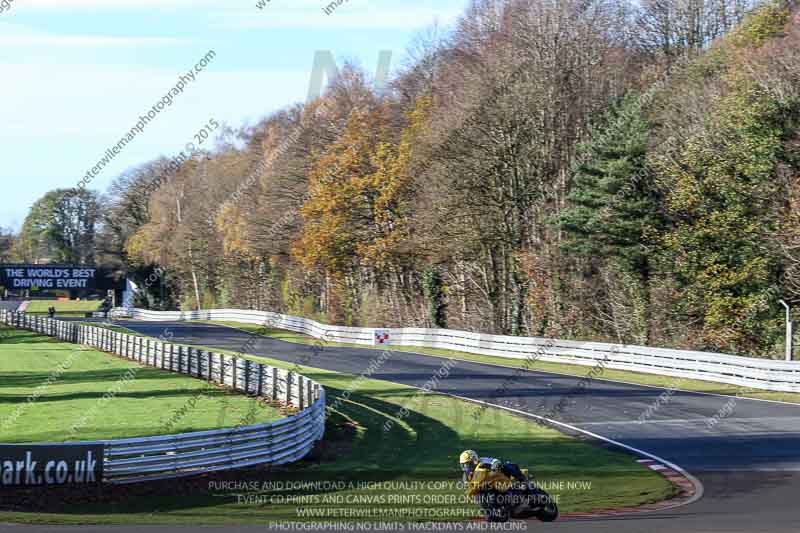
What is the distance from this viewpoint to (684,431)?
24172 millimetres

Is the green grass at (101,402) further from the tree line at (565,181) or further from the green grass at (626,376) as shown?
the tree line at (565,181)

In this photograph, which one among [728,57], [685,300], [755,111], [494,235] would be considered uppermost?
[728,57]

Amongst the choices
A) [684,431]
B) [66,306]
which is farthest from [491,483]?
[66,306]

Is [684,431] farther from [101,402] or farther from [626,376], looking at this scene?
[101,402]

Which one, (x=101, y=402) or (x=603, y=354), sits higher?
(x=603, y=354)

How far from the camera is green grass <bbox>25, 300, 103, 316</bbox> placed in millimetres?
101225

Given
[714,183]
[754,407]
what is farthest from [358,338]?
[754,407]

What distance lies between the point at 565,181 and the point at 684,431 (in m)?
27.6

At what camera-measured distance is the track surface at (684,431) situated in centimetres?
1498

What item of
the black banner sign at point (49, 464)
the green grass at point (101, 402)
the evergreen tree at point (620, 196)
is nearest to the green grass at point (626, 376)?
the evergreen tree at point (620, 196)

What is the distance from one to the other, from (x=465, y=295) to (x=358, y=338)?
7.11m

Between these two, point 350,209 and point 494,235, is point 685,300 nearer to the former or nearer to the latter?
point 494,235

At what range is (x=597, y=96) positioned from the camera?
4938 cm

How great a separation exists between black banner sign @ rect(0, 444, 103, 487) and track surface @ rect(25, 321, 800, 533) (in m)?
8.05
